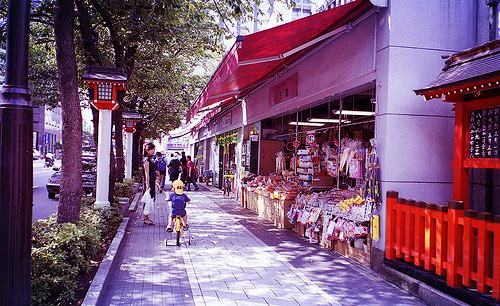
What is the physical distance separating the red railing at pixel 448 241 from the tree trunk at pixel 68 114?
511 centimetres

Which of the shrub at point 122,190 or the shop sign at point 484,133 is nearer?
the shop sign at point 484,133

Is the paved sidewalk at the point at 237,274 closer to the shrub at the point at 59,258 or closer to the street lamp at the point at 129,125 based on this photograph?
the shrub at the point at 59,258

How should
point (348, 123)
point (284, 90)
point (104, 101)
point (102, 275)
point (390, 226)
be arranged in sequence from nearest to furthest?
point (102, 275) → point (390, 226) → point (348, 123) → point (104, 101) → point (284, 90)

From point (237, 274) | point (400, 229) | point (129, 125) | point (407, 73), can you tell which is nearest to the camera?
point (400, 229)

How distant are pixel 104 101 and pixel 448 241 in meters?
7.80

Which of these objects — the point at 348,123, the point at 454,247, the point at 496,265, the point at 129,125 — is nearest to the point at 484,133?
the point at 454,247

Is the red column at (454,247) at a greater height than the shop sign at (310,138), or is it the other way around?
the shop sign at (310,138)

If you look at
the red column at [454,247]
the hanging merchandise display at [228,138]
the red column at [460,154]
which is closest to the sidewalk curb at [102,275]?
the red column at [454,247]

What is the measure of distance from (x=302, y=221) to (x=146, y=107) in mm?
22191

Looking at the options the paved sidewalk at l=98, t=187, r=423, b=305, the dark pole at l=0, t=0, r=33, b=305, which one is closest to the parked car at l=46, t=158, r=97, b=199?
the paved sidewalk at l=98, t=187, r=423, b=305

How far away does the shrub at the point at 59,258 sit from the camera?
468 centimetres

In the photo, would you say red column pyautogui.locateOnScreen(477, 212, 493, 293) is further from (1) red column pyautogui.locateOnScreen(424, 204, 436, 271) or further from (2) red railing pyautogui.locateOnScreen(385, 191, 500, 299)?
(1) red column pyautogui.locateOnScreen(424, 204, 436, 271)

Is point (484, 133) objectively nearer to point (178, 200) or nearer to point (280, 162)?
point (178, 200)

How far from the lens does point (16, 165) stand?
11.0 ft
